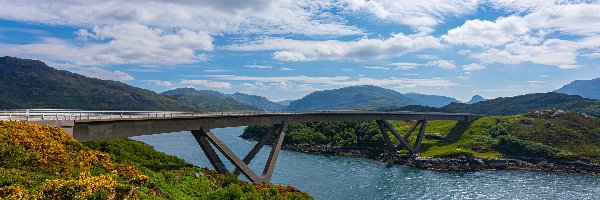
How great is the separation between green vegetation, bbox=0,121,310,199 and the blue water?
37980 millimetres

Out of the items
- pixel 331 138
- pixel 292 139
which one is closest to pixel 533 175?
pixel 331 138

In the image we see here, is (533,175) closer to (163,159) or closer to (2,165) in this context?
(163,159)

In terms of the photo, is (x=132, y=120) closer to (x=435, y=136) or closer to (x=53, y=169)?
(x=53, y=169)

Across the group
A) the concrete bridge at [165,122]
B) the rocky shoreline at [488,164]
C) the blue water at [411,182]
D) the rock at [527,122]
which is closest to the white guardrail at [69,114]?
the concrete bridge at [165,122]

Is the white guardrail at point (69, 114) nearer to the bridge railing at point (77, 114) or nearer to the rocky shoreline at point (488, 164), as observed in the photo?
the bridge railing at point (77, 114)

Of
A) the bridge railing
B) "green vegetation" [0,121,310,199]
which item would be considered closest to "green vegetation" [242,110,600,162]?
the bridge railing

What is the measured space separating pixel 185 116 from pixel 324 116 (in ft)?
177

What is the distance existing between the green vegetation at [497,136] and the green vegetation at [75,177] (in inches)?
3967

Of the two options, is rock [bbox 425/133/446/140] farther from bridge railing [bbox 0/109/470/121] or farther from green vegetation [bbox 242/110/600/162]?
bridge railing [bbox 0/109/470/121]

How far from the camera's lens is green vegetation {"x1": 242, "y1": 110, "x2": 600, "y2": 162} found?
126 m

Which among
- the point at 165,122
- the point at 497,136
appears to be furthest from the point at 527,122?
the point at 165,122

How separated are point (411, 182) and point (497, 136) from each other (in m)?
68.6

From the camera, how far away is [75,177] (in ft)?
88.8

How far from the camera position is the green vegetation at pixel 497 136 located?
126m
